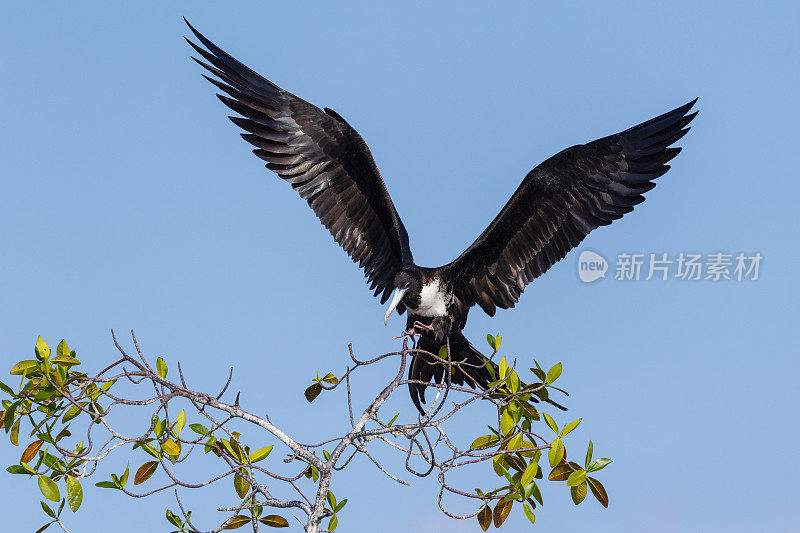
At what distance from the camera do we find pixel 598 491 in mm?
4113

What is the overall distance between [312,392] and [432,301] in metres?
1.67

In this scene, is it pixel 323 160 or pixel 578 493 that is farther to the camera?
pixel 323 160

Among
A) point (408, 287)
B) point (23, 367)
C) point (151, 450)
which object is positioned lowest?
point (151, 450)

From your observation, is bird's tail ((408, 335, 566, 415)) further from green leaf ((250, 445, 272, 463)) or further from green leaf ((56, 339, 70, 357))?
green leaf ((56, 339, 70, 357))

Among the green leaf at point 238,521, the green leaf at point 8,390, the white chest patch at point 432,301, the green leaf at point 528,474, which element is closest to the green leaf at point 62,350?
the green leaf at point 8,390

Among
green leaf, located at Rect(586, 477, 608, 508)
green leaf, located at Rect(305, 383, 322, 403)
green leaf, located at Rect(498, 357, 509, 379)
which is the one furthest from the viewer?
green leaf, located at Rect(305, 383, 322, 403)

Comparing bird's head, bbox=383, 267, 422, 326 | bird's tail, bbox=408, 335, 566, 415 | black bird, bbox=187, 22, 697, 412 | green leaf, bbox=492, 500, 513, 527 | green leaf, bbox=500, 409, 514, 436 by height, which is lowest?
green leaf, bbox=492, 500, 513, 527

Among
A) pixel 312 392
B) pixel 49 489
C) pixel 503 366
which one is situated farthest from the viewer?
pixel 312 392

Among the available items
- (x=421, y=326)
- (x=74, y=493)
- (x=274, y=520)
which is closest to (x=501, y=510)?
(x=274, y=520)

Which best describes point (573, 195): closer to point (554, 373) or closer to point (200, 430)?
point (554, 373)

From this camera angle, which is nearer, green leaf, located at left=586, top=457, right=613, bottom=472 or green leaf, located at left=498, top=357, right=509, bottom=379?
green leaf, located at left=586, top=457, right=613, bottom=472

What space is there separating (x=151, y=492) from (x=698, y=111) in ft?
15.1

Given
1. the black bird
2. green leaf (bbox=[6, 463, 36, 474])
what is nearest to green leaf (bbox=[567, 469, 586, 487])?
the black bird

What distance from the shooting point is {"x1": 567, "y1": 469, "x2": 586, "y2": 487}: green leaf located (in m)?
4.03
